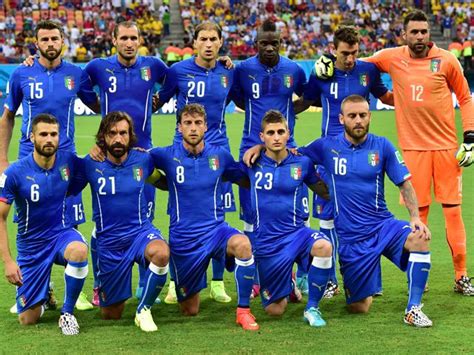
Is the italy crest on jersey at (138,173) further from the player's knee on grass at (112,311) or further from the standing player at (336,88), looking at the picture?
the standing player at (336,88)

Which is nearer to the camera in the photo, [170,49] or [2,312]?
[2,312]

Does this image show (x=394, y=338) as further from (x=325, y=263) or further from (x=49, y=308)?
(x=49, y=308)

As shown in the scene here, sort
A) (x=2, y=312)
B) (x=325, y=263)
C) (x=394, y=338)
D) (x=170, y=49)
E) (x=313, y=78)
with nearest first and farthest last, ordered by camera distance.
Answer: (x=394, y=338), (x=325, y=263), (x=2, y=312), (x=313, y=78), (x=170, y=49)

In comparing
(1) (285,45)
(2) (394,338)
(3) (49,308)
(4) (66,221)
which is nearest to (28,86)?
(4) (66,221)

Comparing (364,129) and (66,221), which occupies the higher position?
(364,129)

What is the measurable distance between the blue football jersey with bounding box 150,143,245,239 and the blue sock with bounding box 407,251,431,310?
153 cm

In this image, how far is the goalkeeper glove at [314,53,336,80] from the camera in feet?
24.9

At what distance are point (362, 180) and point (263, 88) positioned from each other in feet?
4.62

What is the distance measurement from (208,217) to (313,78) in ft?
5.57

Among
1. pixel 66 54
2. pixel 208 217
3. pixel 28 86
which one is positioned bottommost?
pixel 66 54

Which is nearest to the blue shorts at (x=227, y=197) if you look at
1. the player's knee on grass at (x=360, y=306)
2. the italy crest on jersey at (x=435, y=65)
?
the player's knee on grass at (x=360, y=306)

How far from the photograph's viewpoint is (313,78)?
782 centimetres

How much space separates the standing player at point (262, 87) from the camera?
779 centimetres

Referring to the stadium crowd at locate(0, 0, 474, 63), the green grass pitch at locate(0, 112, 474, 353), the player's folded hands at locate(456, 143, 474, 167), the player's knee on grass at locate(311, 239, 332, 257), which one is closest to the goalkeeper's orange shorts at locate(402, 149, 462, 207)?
the player's folded hands at locate(456, 143, 474, 167)
